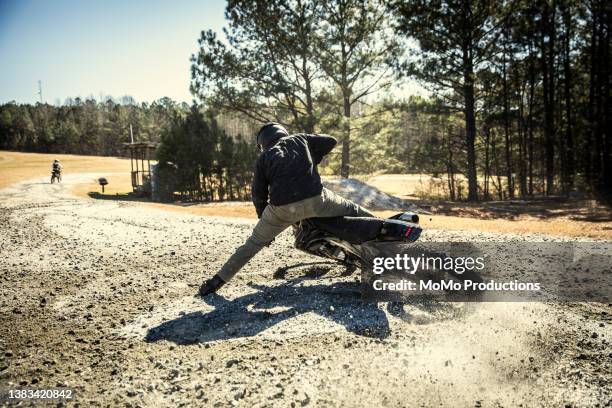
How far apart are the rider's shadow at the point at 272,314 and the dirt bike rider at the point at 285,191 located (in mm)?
486

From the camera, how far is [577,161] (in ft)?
75.7

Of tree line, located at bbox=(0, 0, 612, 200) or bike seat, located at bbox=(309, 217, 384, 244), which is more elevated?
tree line, located at bbox=(0, 0, 612, 200)

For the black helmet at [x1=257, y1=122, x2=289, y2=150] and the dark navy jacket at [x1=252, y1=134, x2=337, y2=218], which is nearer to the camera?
the dark navy jacket at [x1=252, y1=134, x2=337, y2=218]

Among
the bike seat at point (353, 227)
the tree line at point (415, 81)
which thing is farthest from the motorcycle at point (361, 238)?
the tree line at point (415, 81)

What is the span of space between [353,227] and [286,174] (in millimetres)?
933

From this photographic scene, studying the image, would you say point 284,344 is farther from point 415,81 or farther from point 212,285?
point 415,81

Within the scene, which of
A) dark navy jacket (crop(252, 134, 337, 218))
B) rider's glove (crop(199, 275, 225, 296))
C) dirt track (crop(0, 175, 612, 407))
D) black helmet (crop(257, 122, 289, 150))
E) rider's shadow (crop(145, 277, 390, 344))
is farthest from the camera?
rider's glove (crop(199, 275, 225, 296))

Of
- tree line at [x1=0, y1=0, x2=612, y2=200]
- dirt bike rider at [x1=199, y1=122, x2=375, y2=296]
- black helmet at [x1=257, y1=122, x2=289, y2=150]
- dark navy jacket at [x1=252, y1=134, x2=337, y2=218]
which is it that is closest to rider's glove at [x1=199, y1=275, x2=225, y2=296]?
dirt bike rider at [x1=199, y1=122, x2=375, y2=296]

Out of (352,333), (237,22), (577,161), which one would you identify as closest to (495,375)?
(352,333)

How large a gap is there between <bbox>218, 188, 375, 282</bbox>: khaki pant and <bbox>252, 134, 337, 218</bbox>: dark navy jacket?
0.29 ft

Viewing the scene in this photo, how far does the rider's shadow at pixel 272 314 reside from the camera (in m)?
3.60

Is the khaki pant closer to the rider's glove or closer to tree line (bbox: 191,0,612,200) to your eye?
the rider's glove

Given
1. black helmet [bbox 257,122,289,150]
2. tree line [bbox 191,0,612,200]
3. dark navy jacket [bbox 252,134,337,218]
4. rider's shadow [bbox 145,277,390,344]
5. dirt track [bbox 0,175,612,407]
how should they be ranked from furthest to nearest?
1. tree line [bbox 191,0,612,200]
2. black helmet [bbox 257,122,289,150]
3. dark navy jacket [bbox 252,134,337,218]
4. rider's shadow [bbox 145,277,390,344]
5. dirt track [bbox 0,175,612,407]

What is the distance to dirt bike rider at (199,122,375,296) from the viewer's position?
3.95m
